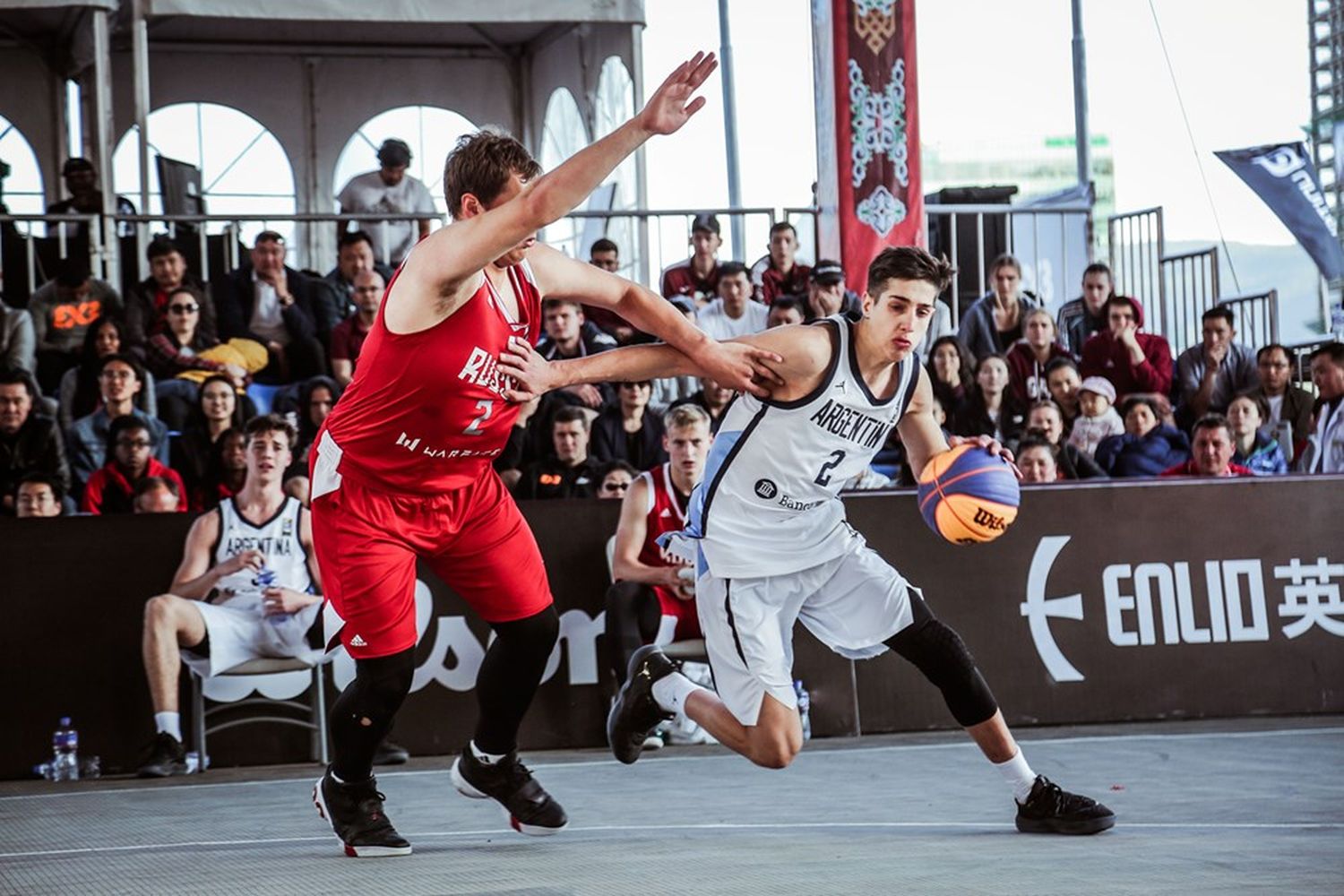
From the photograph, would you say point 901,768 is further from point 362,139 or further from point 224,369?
point 362,139

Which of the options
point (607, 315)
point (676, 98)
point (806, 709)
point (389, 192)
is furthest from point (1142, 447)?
point (676, 98)

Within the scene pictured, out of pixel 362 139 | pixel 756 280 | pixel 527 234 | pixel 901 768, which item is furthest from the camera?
pixel 362 139

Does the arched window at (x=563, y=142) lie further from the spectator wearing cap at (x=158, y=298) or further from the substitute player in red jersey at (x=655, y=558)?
the substitute player in red jersey at (x=655, y=558)

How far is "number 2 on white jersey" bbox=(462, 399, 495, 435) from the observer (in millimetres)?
4762

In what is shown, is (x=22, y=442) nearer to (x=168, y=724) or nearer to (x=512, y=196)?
(x=168, y=724)

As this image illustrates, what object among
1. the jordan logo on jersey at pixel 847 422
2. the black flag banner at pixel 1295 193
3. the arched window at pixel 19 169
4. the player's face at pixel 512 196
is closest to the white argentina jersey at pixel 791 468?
the jordan logo on jersey at pixel 847 422

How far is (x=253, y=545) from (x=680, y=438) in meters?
2.14

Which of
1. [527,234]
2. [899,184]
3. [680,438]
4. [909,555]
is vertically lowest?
[909,555]

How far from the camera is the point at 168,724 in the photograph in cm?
780

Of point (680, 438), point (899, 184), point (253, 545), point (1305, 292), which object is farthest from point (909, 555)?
point (1305, 292)

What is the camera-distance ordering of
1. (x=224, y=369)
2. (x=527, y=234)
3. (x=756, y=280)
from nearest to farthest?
1. (x=527, y=234)
2. (x=224, y=369)
3. (x=756, y=280)

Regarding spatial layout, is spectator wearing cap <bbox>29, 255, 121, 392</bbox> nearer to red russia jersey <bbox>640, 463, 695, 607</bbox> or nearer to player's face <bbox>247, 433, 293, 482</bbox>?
player's face <bbox>247, 433, 293, 482</bbox>

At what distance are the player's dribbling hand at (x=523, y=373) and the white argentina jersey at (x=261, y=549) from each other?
146 inches

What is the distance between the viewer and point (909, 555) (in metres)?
8.77
